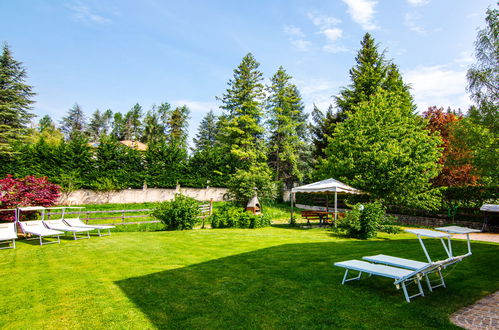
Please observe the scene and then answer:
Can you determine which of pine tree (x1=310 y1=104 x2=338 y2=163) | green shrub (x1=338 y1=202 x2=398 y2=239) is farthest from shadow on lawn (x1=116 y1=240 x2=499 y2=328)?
pine tree (x1=310 y1=104 x2=338 y2=163)

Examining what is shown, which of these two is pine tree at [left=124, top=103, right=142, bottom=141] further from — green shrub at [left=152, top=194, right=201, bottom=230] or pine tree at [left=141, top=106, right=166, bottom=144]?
green shrub at [left=152, top=194, right=201, bottom=230]

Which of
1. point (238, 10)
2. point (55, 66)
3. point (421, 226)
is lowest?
point (421, 226)

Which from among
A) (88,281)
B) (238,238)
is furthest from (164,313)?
(238,238)

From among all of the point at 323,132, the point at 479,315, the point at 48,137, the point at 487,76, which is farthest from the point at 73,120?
the point at 479,315

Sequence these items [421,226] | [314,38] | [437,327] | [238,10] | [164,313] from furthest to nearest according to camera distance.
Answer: [421,226], [314,38], [238,10], [164,313], [437,327]

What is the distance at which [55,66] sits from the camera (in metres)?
15.3

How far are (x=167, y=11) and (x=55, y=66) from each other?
8.67 metres

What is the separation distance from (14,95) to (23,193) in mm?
25076

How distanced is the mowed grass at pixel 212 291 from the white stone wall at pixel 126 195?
11191 millimetres

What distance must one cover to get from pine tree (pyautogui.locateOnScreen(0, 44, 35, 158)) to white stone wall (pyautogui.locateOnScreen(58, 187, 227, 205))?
12.7 metres

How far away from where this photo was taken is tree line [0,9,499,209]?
36.6 ft

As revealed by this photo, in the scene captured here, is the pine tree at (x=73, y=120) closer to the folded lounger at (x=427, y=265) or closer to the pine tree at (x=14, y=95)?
the pine tree at (x=14, y=95)

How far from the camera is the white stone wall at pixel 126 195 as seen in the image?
19.0m

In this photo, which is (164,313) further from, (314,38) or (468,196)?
(468,196)
